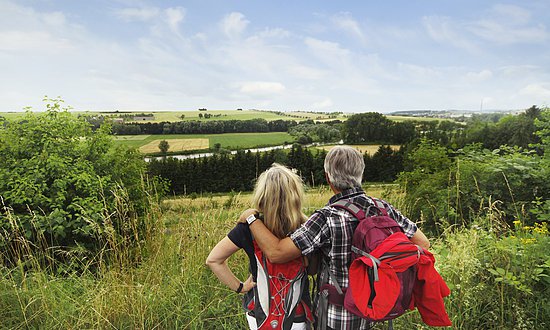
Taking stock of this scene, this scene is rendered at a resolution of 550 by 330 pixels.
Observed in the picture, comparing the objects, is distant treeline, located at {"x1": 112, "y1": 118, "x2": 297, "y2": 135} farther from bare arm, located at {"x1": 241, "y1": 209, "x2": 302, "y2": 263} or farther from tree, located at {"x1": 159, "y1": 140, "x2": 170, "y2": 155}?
bare arm, located at {"x1": 241, "y1": 209, "x2": 302, "y2": 263}

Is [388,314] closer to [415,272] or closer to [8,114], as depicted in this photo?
[415,272]

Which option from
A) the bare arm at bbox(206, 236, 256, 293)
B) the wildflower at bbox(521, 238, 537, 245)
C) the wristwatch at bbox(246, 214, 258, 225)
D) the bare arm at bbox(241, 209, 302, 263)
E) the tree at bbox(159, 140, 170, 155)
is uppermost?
the wristwatch at bbox(246, 214, 258, 225)

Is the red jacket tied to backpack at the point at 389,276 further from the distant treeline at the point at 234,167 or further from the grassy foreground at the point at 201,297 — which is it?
the distant treeline at the point at 234,167

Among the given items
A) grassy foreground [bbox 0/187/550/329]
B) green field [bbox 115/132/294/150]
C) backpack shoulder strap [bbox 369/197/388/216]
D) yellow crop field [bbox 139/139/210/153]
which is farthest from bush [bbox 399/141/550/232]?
green field [bbox 115/132/294/150]

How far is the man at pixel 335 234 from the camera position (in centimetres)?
164

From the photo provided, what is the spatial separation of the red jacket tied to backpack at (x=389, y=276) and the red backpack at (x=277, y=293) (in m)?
0.38

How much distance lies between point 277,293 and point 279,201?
52cm

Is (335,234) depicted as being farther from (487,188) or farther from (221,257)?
(487,188)

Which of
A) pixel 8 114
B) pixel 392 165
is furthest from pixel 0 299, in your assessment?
pixel 392 165

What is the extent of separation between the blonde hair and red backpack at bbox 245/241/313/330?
0.57 ft

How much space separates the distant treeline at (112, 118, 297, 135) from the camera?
68.4 meters

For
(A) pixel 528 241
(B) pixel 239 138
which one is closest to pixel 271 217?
(A) pixel 528 241

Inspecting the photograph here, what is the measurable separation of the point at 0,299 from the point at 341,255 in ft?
9.53

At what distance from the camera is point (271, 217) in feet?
5.66
